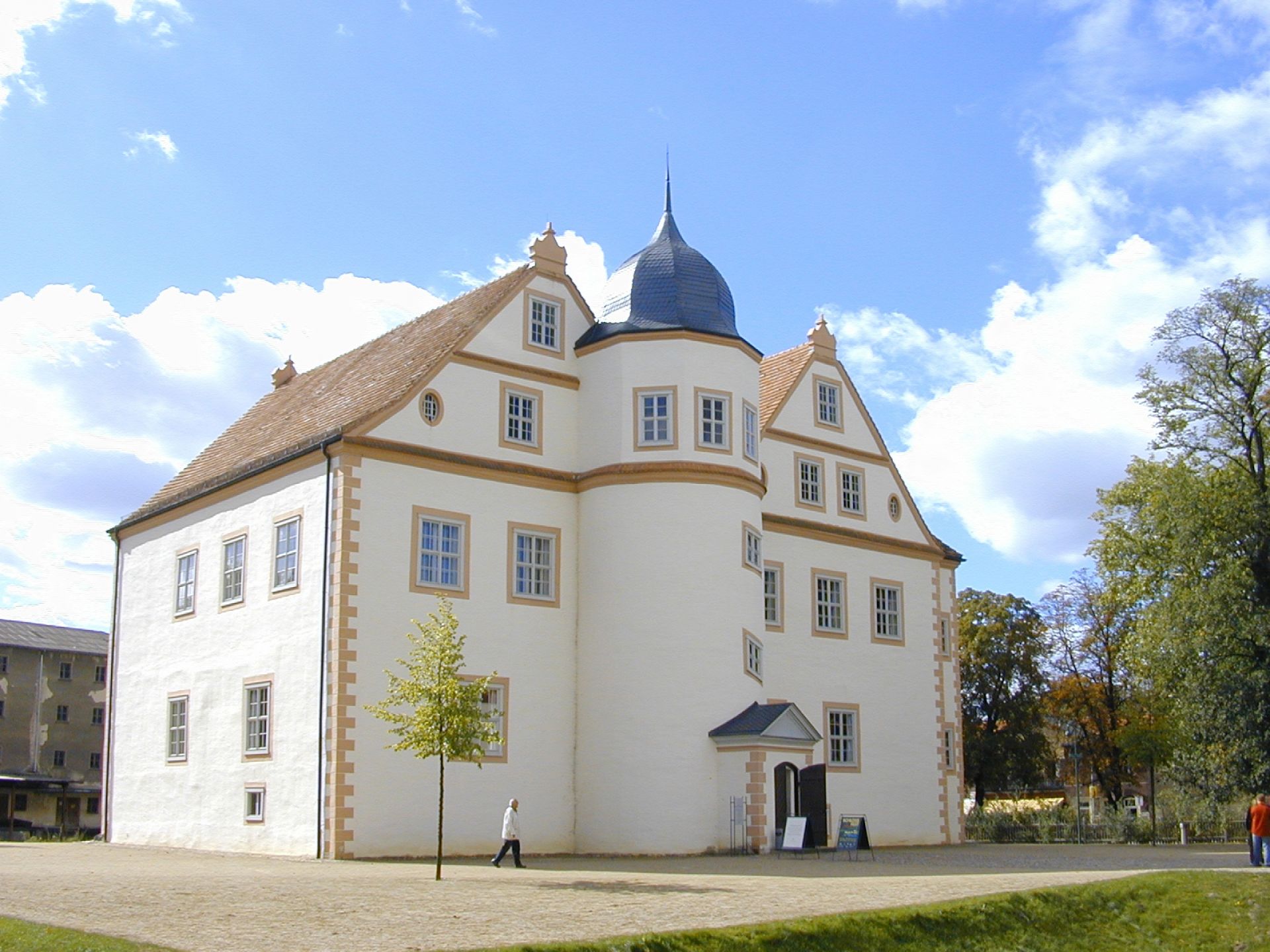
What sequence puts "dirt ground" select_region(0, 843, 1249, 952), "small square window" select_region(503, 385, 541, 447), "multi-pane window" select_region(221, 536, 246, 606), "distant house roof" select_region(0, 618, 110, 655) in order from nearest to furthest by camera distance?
"dirt ground" select_region(0, 843, 1249, 952), "small square window" select_region(503, 385, 541, 447), "multi-pane window" select_region(221, 536, 246, 606), "distant house roof" select_region(0, 618, 110, 655)

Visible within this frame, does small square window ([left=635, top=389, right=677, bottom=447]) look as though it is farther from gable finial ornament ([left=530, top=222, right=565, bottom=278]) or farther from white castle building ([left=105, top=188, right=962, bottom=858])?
gable finial ornament ([left=530, top=222, right=565, bottom=278])

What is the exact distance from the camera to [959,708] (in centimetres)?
4338

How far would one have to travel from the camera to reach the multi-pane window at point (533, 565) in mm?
32594

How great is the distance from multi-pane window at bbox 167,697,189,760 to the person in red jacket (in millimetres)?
23520

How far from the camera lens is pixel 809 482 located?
131 ft

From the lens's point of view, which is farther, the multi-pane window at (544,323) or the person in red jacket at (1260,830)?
the multi-pane window at (544,323)

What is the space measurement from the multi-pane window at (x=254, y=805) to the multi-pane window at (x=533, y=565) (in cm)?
695

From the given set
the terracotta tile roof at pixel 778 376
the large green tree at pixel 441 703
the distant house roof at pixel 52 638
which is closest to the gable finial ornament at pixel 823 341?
the terracotta tile roof at pixel 778 376

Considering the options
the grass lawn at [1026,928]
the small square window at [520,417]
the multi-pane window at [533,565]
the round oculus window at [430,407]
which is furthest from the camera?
the small square window at [520,417]

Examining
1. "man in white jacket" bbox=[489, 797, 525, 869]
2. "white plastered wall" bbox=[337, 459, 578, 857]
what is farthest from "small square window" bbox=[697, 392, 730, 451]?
"man in white jacket" bbox=[489, 797, 525, 869]

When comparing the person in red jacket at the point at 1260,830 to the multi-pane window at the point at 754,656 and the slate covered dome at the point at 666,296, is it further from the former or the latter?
the slate covered dome at the point at 666,296

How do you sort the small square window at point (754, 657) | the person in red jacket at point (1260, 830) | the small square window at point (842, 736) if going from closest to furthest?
the person in red jacket at point (1260, 830)
the small square window at point (754, 657)
the small square window at point (842, 736)

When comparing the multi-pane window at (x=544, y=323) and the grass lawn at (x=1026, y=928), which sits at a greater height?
the multi-pane window at (x=544, y=323)

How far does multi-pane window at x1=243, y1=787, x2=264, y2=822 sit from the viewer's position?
30578 millimetres
